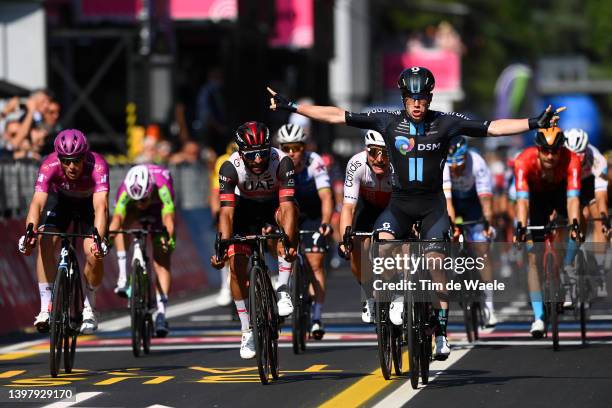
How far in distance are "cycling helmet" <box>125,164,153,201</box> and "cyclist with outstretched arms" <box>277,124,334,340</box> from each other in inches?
52.3

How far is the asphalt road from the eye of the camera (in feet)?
41.1

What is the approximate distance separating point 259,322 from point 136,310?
2757mm

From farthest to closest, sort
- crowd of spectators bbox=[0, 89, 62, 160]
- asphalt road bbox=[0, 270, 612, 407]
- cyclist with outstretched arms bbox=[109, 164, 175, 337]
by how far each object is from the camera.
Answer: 1. crowd of spectators bbox=[0, 89, 62, 160]
2. cyclist with outstretched arms bbox=[109, 164, 175, 337]
3. asphalt road bbox=[0, 270, 612, 407]

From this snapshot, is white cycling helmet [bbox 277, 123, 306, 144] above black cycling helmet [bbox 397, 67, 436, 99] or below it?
below

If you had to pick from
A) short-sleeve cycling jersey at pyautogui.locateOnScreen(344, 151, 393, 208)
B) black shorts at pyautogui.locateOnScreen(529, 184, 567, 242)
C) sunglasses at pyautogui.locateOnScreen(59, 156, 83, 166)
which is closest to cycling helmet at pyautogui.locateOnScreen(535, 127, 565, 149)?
black shorts at pyautogui.locateOnScreen(529, 184, 567, 242)

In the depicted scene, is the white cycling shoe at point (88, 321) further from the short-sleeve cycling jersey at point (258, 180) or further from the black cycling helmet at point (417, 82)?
the black cycling helmet at point (417, 82)

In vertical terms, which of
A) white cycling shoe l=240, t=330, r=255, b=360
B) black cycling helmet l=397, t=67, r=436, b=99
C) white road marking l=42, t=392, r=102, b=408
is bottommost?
white road marking l=42, t=392, r=102, b=408

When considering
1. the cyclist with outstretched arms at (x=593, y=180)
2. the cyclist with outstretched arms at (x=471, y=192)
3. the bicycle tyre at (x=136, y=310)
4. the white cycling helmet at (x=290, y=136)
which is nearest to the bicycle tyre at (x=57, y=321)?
the bicycle tyre at (x=136, y=310)

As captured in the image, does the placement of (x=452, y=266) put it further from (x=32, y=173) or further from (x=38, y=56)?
(x=38, y=56)

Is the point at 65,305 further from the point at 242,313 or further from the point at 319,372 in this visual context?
the point at 319,372

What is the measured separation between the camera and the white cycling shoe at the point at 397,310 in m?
13.3

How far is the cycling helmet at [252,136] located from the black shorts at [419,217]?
3.86ft

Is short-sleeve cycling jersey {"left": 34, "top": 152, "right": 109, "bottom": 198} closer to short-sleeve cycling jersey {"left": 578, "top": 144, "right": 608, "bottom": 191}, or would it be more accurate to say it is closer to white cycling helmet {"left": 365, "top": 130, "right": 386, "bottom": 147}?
white cycling helmet {"left": 365, "top": 130, "right": 386, "bottom": 147}

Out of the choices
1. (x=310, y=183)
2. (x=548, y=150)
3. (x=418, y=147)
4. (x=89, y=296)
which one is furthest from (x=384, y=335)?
(x=310, y=183)
